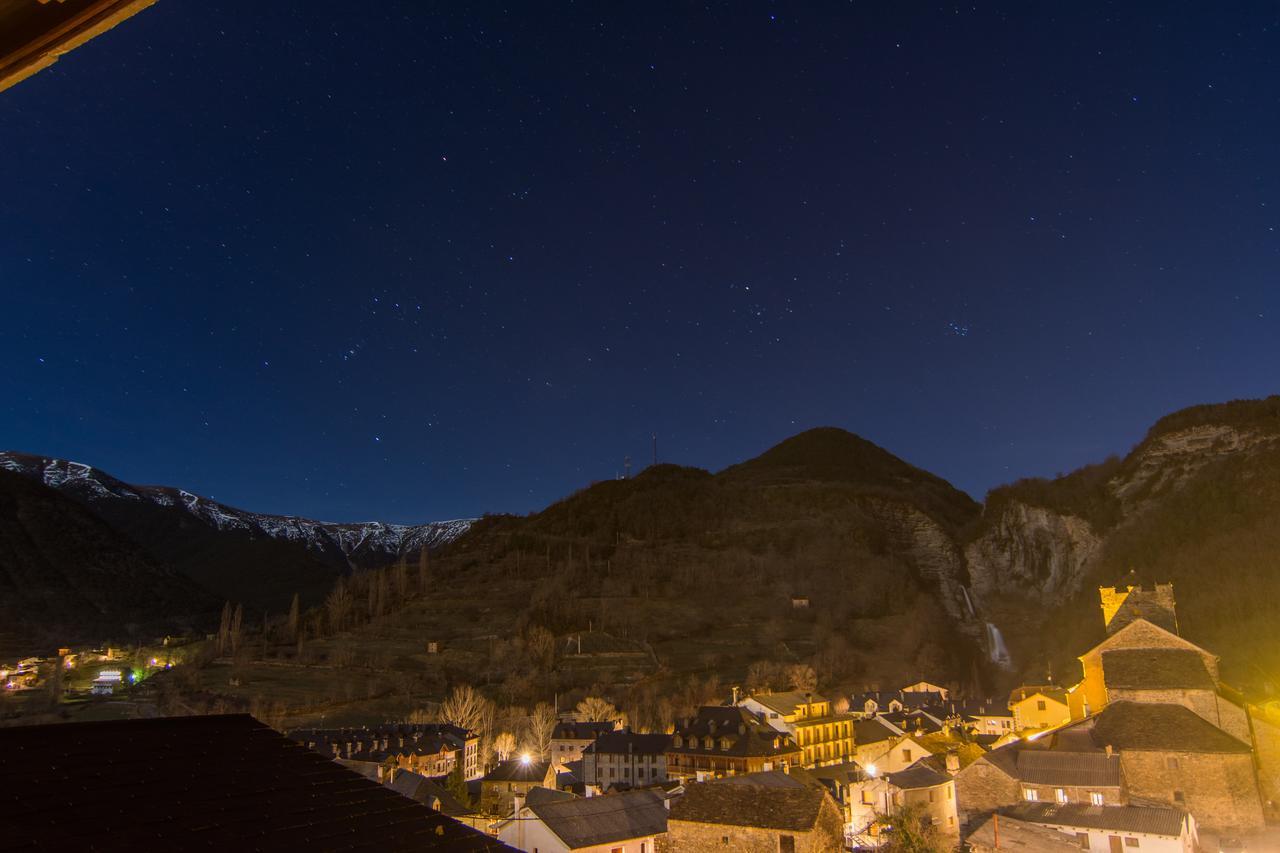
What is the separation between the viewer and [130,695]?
9144 cm

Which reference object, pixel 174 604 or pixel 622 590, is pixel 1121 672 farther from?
pixel 174 604

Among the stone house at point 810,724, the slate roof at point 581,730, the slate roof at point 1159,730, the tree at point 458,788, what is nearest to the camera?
the slate roof at point 1159,730

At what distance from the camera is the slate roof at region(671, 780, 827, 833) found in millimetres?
23280

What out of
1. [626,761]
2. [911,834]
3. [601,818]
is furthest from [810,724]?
[601,818]

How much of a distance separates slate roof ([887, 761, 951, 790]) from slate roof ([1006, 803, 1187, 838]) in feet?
16.8

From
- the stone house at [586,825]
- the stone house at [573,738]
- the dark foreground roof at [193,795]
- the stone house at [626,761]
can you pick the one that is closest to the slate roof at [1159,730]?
the stone house at [586,825]

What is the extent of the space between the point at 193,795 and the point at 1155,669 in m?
49.4

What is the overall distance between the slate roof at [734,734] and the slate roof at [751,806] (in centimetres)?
3385

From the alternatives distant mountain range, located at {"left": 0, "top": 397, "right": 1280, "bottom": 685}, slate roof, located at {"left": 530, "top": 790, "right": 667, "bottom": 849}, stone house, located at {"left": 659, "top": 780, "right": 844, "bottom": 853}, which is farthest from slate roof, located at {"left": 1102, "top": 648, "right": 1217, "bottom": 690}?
stone house, located at {"left": 659, "top": 780, "right": 844, "bottom": 853}

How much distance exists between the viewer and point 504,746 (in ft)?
241

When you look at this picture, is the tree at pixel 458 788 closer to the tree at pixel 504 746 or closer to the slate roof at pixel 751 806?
the tree at pixel 504 746

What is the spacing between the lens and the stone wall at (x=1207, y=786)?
36.4 meters

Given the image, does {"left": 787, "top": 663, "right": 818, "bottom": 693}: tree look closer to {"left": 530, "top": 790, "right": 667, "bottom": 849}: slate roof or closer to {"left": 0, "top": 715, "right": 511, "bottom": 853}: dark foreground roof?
{"left": 530, "top": 790, "right": 667, "bottom": 849}: slate roof

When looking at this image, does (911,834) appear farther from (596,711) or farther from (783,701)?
(596,711)
